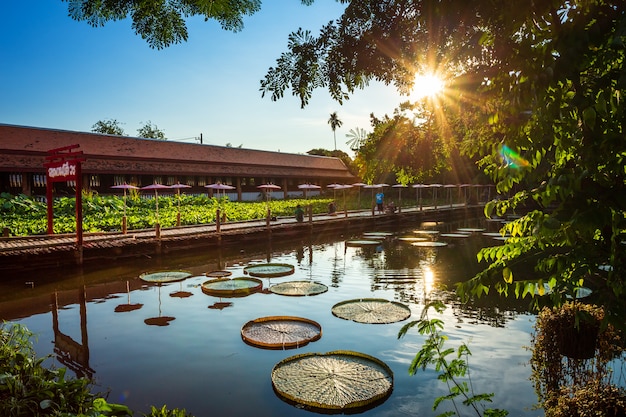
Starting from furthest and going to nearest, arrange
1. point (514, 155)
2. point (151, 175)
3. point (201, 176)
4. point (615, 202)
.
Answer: point (201, 176) < point (151, 175) < point (514, 155) < point (615, 202)

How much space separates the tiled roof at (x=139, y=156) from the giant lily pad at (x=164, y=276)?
733 inches

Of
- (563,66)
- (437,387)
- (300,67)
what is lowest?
(437,387)

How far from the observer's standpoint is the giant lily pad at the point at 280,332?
8.35m

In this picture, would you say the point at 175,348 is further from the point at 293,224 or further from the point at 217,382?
the point at 293,224

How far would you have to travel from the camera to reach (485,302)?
37.8 feet

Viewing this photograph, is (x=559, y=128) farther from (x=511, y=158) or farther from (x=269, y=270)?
(x=269, y=270)

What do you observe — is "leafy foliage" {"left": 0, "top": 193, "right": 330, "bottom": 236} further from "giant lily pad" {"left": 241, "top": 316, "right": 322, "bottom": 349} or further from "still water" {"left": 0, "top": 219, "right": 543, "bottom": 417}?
"giant lily pad" {"left": 241, "top": 316, "right": 322, "bottom": 349}

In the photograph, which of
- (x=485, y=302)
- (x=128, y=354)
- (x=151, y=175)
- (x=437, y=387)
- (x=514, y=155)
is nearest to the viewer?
(x=514, y=155)

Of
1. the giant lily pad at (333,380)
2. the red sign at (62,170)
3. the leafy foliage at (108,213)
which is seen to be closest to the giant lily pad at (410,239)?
the leafy foliage at (108,213)

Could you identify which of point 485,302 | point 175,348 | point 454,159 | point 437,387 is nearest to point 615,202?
point 437,387

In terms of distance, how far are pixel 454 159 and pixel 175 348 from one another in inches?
1802

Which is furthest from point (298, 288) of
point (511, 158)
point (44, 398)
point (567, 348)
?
point (511, 158)

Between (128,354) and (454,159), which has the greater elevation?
(454,159)

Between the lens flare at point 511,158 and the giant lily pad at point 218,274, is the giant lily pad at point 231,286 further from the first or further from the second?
the lens flare at point 511,158
